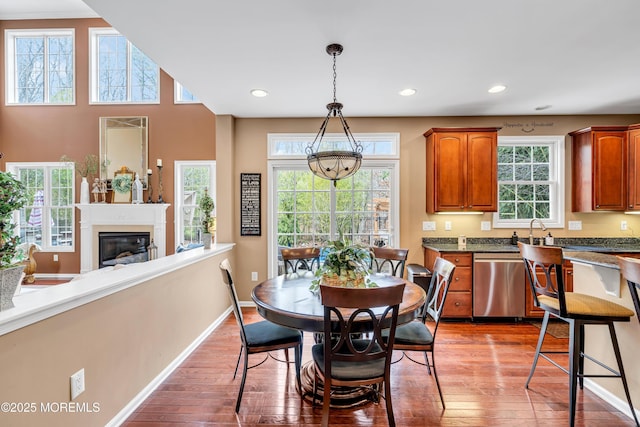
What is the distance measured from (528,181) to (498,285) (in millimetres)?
1602

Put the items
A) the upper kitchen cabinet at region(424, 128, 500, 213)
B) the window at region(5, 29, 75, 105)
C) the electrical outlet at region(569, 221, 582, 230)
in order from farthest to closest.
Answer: the window at region(5, 29, 75, 105), the electrical outlet at region(569, 221, 582, 230), the upper kitchen cabinet at region(424, 128, 500, 213)

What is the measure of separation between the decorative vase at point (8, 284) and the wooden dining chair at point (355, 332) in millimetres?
1325

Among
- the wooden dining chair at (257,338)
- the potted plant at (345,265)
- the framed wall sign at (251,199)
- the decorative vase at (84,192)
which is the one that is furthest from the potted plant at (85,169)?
the potted plant at (345,265)

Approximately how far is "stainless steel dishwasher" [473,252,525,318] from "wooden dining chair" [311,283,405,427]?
229 centimetres

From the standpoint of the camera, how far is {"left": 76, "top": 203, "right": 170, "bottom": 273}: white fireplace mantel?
17.7 ft

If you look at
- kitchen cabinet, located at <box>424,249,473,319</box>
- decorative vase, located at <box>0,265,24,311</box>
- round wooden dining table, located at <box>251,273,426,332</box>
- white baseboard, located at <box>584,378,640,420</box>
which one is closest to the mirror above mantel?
round wooden dining table, located at <box>251,273,426,332</box>

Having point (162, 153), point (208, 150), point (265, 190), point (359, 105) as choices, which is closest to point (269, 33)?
point (359, 105)

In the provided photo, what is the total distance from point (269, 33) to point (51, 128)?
241 inches

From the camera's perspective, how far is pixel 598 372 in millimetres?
2100

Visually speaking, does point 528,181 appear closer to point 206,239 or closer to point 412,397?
point 412,397

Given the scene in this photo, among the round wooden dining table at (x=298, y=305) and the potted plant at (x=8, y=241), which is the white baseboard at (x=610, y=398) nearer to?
the round wooden dining table at (x=298, y=305)

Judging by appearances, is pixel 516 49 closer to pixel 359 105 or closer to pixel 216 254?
pixel 359 105

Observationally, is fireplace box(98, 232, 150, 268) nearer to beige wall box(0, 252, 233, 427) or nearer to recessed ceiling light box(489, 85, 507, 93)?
beige wall box(0, 252, 233, 427)

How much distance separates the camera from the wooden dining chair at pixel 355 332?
146 cm
